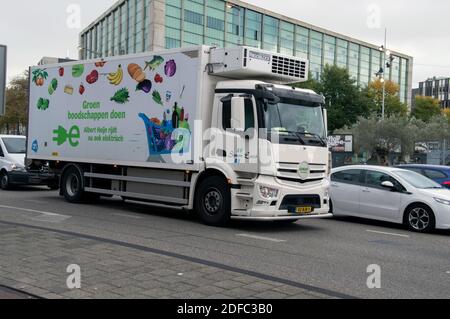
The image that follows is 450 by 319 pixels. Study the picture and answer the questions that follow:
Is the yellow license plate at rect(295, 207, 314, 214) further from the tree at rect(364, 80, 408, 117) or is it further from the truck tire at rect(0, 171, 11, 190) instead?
the tree at rect(364, 80, 408, 117)

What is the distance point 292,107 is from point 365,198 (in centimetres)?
328

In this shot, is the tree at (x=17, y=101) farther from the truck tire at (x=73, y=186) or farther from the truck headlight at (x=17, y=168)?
the truck tire at (x=73, y=186)

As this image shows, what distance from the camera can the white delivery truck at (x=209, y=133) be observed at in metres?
10.1

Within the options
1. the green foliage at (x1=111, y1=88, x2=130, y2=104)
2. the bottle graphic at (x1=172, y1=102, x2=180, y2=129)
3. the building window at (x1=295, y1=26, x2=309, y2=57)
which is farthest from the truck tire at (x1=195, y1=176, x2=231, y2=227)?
the building window at (x1=295, y1=26, x2=309, y2=57)

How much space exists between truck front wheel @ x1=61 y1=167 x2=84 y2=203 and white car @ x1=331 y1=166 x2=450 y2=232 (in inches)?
249

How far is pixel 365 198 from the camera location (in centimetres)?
1241

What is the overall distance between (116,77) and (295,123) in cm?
449

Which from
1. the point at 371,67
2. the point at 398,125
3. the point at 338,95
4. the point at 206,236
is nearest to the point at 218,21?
the point at 338,95

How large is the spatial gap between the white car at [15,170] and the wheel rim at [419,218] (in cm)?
1073

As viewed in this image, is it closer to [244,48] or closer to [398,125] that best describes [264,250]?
[244,48]

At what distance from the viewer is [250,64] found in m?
10.7

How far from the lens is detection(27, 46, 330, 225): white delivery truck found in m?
10.1

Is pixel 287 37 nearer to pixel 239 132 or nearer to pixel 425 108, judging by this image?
pixel 425 108

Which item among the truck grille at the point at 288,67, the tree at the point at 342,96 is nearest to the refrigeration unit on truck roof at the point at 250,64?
the truck grille at the point at 288,67
